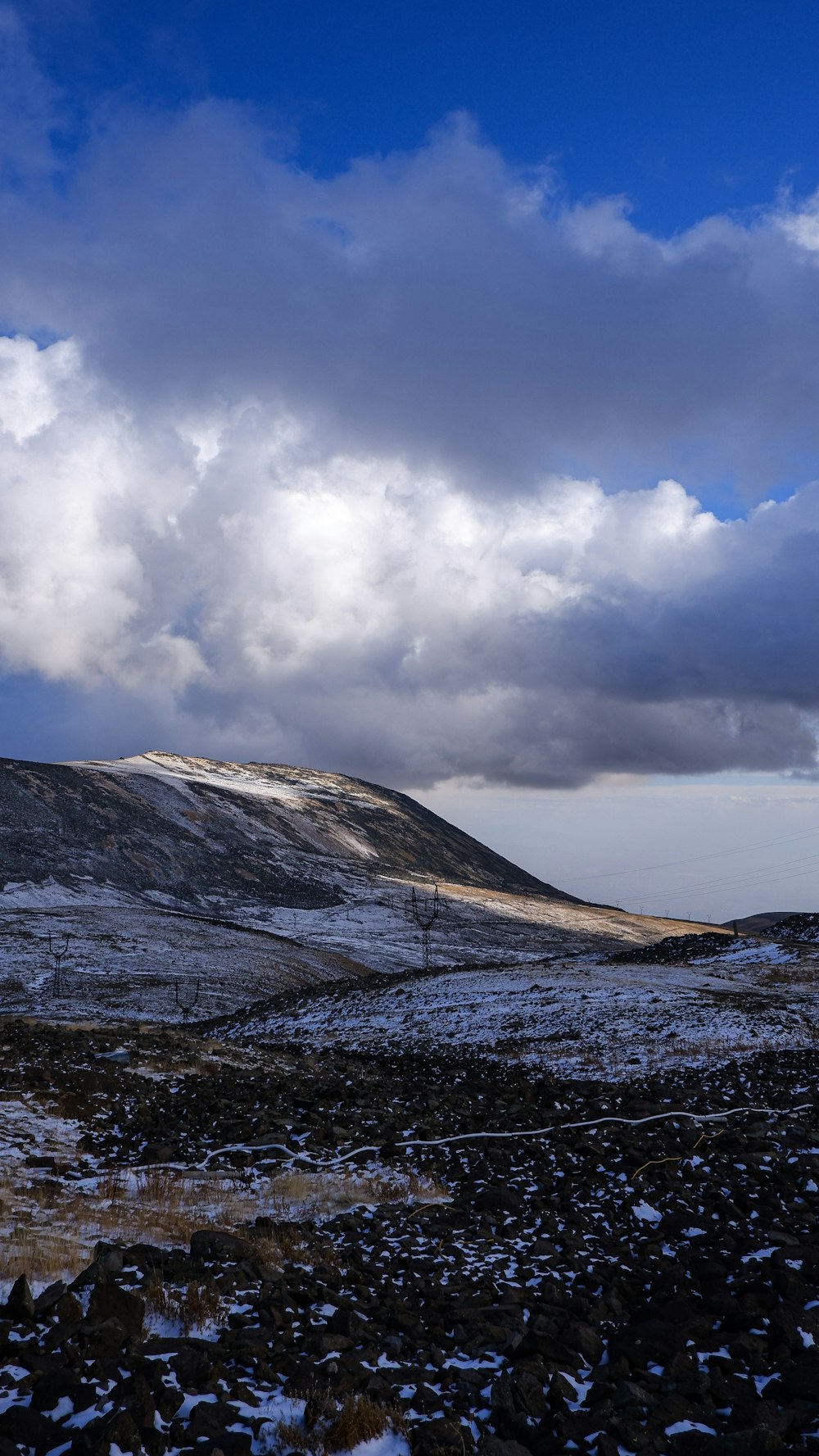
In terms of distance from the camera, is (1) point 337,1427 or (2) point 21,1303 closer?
(1) point 337,1427

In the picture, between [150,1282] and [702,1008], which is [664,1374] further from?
[702,1008]

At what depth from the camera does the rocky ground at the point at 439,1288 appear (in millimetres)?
7129

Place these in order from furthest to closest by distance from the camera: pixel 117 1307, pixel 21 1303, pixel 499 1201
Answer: pixel 499 1201 < pixel 117 1307 < pixel 21 1303

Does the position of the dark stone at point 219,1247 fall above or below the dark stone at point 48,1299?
below

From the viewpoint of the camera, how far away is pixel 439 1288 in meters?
10.3

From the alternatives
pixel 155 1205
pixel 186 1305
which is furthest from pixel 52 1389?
pixel 155 1205

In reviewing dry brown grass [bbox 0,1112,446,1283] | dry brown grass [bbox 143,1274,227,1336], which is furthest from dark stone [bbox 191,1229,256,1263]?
dry brown grass [bbox 143,1274,227,1336]

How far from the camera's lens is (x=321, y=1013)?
4766 centimetres

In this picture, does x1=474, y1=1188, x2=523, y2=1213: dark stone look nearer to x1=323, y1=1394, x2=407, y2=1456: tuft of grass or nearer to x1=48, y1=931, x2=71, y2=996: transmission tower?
x1=323, y1=1394, x2=407, y2=1456: tuft of grass

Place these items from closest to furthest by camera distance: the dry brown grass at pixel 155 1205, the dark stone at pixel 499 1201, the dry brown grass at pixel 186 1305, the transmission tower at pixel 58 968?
1. the dry brown grass at pixel 186 1305
2. the dry brown grass at pixel 155 1205
3. the dark stone at pixel 499 1201
4. the transmission tower at pixel 58 968

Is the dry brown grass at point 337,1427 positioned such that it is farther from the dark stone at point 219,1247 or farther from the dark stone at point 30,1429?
the dark stone at point 219,1247

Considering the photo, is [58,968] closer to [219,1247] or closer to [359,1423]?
[219,1247]

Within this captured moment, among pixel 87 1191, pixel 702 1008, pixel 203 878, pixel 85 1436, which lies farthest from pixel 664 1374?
pixel 203 878

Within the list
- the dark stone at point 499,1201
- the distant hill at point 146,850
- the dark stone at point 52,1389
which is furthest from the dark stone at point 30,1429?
the distant hill at point 146,850
